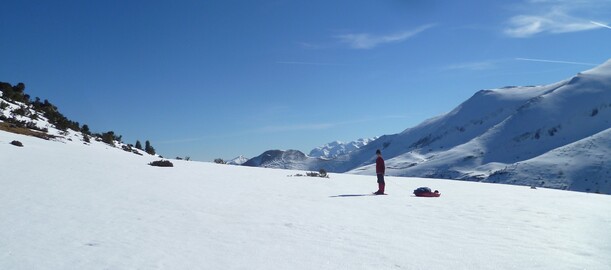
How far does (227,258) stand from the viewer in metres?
5.87

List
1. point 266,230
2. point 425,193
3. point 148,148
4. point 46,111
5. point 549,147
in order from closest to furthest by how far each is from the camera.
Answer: point 266,230 < point 425,193 < point 46,111 < point 148,148 < point 549,147

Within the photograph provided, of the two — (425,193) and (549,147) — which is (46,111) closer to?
(425,193)

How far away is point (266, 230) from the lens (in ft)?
25.3

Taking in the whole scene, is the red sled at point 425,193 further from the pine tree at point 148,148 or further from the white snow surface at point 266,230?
the pine tree at point 148,148

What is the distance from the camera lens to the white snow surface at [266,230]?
5824 mm

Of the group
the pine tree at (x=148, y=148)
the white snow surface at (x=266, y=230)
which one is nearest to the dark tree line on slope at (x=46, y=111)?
the pine tree at (x=148, y=148)

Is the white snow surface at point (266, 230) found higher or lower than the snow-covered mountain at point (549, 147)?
lower

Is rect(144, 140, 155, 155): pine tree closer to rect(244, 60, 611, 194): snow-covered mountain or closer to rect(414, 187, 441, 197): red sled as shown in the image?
rect(414, 187, 441, 197): red sled

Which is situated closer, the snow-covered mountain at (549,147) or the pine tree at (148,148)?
the pine tree at (148,148)

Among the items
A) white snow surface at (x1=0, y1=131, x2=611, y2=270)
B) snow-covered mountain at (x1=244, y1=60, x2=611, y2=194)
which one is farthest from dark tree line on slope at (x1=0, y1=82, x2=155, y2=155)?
snow-covered mountain at (x1=244, y1=60, x2=611, y2=194)

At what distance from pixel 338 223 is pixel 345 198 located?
4.69 meters

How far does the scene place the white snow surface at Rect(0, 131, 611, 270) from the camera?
19.1 ft

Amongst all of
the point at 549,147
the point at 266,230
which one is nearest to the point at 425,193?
the point at 266,230

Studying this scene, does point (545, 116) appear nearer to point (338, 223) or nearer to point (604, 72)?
point (604, 72)
